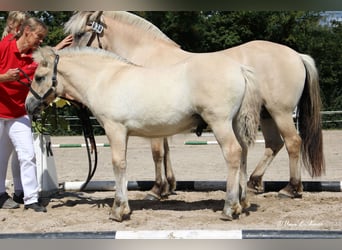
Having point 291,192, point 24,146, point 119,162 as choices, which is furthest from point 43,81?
point 291,192

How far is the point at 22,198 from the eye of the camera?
507cm

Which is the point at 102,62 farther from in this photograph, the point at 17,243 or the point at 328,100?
the point at 328,100

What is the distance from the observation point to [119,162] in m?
4.05

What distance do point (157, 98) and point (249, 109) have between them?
2.62ft

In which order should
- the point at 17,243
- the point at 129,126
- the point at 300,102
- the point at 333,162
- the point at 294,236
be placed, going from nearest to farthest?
the point at 17,243
the point at 294,236
the point at 129,126
the point at 300,102
the point at 333,162

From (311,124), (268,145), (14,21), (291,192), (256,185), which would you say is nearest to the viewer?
(14,21)

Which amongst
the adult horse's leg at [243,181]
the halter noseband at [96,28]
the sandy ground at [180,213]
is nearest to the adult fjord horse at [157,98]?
the adult horse's leg at [243,181]

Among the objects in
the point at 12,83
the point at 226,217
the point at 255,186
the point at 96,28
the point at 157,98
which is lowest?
the point at 255,186

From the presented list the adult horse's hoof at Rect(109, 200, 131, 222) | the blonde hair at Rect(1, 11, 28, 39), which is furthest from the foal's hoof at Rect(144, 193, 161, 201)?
the blonde hair at Rect(1, 11, 28, 39)

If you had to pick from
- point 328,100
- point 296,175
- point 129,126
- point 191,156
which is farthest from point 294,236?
point 328,100

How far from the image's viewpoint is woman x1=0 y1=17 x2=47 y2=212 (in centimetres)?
449

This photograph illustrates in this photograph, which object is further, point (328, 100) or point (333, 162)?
point (328, 100)

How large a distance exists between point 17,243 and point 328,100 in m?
18.2

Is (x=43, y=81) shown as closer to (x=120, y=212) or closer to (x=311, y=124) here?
(x=120, y=212)
